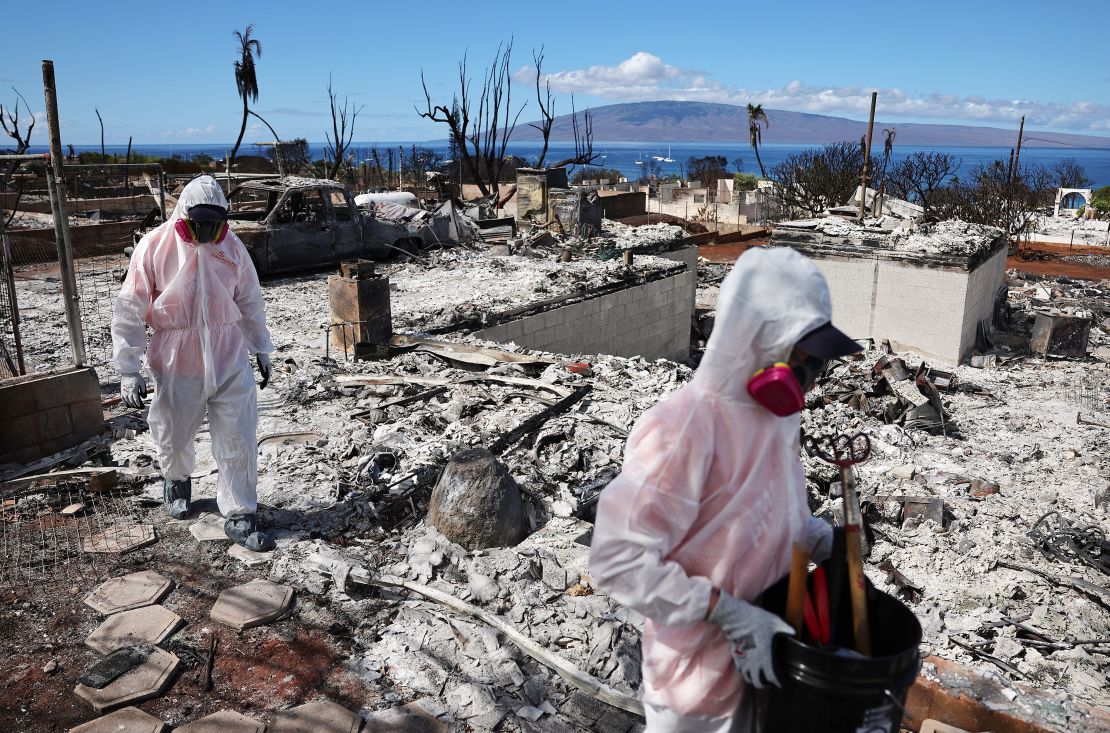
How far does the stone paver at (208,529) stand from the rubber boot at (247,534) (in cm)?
8

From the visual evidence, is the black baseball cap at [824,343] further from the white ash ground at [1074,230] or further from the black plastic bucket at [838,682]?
the white ash ground at [1074,230]

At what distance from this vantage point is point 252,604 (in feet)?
11.8

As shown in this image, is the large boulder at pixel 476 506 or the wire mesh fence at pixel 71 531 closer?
the wire mesh fence at pixel 71 531

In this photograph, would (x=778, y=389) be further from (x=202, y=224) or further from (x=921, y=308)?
(x=921, y=308)

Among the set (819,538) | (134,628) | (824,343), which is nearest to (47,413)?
(134,628)

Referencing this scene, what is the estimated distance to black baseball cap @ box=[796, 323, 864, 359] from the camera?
171 cm

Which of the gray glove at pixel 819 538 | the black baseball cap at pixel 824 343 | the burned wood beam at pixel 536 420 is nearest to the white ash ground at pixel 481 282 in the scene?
the burned wood beam at pixel 536 420

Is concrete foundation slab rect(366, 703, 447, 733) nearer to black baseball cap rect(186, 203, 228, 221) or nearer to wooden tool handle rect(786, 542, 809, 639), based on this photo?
wooden tool handle rect(786, 542, 809, 639)

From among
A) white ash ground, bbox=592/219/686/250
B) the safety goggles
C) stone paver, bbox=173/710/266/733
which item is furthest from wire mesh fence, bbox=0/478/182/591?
white ash ground, bbox=592/219/686/250

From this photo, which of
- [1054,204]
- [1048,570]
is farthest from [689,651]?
[1054,204]

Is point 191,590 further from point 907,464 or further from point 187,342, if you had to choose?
point 907,464

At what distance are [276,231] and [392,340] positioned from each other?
520cm

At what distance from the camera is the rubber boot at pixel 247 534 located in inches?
160

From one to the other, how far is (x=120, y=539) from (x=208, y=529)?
1.44ft
